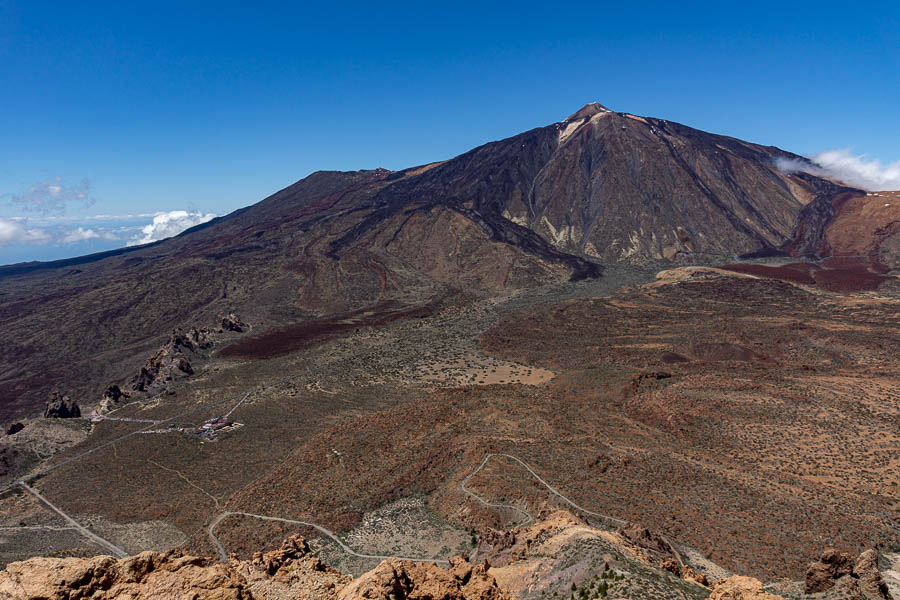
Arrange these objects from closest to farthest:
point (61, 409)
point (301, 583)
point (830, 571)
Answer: point (301, 583) < point (830, 571) < point (61, 409)

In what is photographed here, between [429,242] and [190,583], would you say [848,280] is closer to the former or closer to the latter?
[429,242]

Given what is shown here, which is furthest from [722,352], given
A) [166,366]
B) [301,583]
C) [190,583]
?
[166,366]

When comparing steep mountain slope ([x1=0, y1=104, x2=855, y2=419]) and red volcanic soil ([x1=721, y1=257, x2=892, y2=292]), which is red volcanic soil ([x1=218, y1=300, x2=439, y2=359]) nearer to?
steep mountain slope ([x1=0, y1=104, x2=855, y2=419])

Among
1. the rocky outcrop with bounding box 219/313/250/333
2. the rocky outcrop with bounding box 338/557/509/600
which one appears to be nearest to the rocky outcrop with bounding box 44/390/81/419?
the rocky outcrop with bounding box 219/313/250/333

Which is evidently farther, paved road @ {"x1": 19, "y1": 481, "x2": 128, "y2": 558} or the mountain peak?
the mountain peak

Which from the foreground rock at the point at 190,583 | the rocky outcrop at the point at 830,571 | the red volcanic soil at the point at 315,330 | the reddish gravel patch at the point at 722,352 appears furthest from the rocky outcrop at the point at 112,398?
the reddish gravel patch at the point at 722,352

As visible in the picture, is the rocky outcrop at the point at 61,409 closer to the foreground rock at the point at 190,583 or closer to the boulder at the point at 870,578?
the foreground rock at the point at 190,583

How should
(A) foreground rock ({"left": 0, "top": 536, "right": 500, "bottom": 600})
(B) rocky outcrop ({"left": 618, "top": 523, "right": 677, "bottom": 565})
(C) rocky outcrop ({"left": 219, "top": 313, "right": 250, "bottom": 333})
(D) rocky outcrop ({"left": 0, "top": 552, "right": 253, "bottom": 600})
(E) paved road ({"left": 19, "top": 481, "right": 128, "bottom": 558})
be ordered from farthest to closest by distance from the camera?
(C) rocky outcrop ({"left": 219, "top": 313, "right": 250, "bottom": 333})
(E) paved road ({"left": 19, "top": 481, "right": 128, "bottom": 558})
(B) rocky outcrop ({"left": 618, "top": 523, "right": 677, "bottom": 565})
(A) foreground rock ({"left": 0, "top": 536, "right": 500, "bottom": 600})
(D) rocky outcrop ({"left": 0, "top": 552, "right": 253, "bottom": 600})
